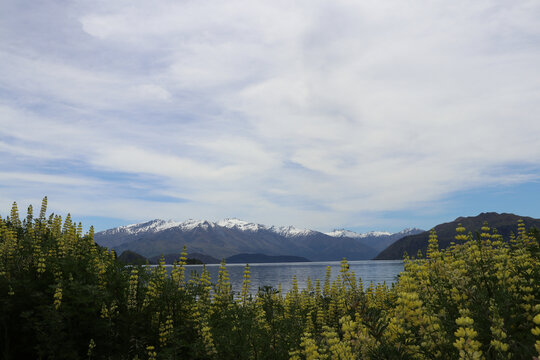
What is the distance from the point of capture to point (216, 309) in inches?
446

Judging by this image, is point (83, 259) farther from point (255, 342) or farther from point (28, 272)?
point (255, 342)

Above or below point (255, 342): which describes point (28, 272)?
above

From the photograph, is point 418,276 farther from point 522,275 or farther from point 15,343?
point 15,343

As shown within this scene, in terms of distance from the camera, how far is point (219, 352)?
7.90 meters

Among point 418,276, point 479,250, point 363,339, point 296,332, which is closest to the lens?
point 363,339

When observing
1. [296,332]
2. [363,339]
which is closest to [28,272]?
[296,332]

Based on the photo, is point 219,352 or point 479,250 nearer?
point 479,250

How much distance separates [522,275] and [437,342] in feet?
10.1

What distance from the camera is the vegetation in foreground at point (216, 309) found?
466 centimetres

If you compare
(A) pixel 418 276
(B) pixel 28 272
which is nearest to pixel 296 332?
(A) pixel 418 276

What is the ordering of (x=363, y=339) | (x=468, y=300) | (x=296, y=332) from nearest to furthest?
(x=363, y=339) < (x=468, y=300) < (x=296, y=332)

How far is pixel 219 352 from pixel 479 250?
6190mm

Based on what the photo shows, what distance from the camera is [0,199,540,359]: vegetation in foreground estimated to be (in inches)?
184

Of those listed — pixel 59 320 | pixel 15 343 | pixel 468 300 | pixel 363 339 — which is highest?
pixel 468 300
